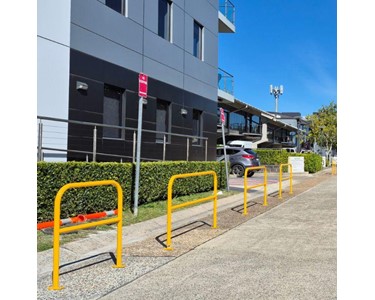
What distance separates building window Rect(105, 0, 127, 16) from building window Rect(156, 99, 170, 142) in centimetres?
364

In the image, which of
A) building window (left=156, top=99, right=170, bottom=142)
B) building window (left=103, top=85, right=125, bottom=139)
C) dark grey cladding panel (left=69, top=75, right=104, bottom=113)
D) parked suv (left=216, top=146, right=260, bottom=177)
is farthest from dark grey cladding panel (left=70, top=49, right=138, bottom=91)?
parked suv (left=216, top=146, right=260, bottom=177)

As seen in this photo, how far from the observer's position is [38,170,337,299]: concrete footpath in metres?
4.79

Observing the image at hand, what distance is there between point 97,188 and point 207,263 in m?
3.87

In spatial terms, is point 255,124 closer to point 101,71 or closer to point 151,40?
point 151,40

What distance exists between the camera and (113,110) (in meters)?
12.8

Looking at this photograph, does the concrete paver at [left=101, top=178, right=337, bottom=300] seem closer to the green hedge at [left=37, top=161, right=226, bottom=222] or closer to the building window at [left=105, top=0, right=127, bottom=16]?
the green hedge at [left=37, top=161, right=226, bottom=222]

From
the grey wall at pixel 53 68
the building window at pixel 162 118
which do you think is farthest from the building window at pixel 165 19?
the grey wall at pixel 53 68

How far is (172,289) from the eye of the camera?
484 centimetres

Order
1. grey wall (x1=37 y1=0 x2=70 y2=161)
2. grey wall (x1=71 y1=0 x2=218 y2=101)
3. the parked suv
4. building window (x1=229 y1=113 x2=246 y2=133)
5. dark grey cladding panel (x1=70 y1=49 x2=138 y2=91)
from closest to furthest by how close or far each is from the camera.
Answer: grey wall (x1=37 y1=0 x2=70 y2=161), dark grey cladding panel (x1=70 y1=49 x2=138 y2=91), grey wall (x1=71 y1=0 x2=218 y2=101), the parked suv, building window (x1=229 y1=113 x2=246 y2=133)

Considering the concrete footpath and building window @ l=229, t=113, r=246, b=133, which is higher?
building window @ l=229, t=113, r=246, b=133

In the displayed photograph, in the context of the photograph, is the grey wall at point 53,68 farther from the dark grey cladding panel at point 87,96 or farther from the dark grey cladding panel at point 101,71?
the dark grey cladding panel at point 101,71

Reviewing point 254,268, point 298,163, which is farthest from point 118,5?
point 298,163
